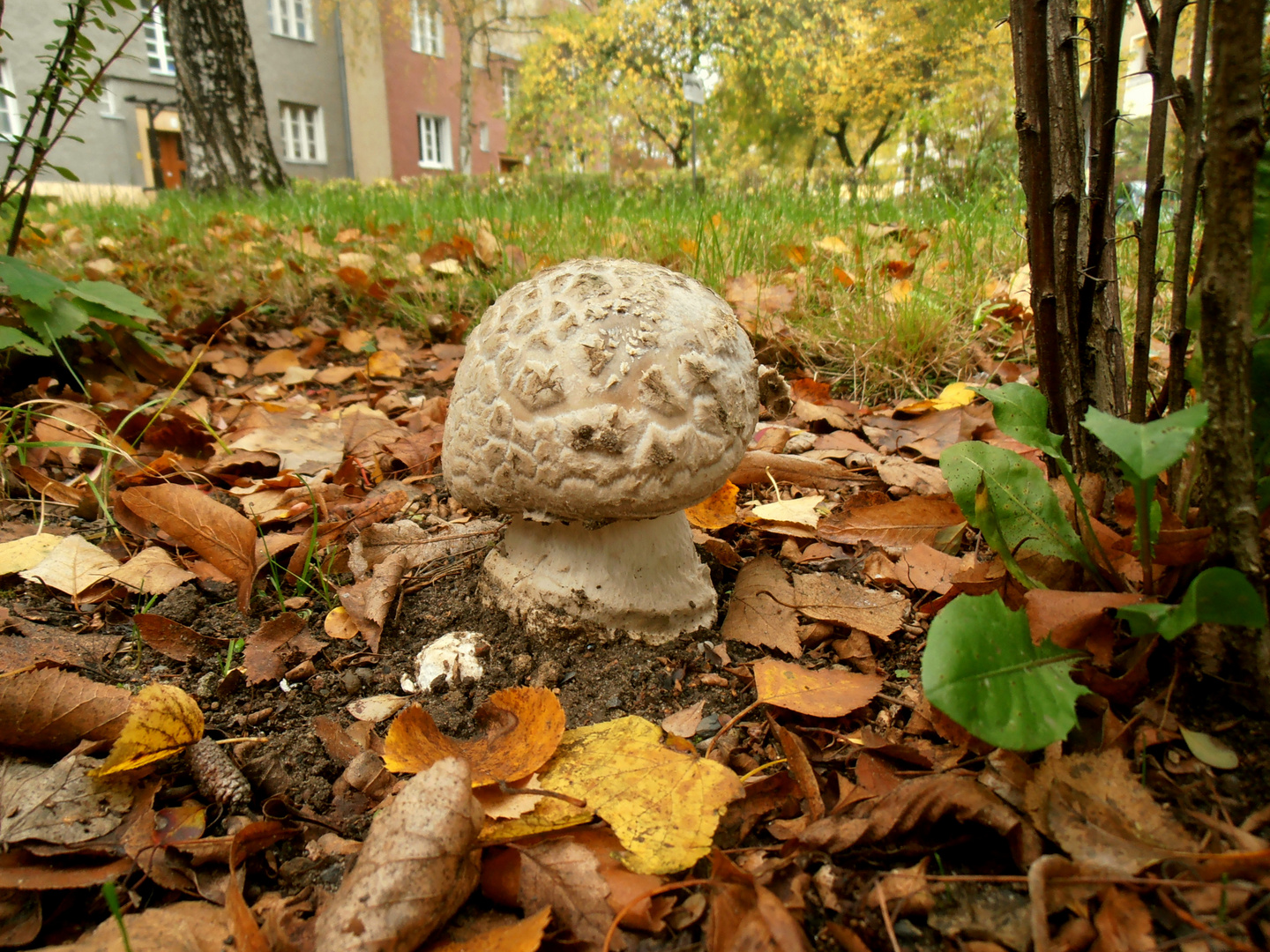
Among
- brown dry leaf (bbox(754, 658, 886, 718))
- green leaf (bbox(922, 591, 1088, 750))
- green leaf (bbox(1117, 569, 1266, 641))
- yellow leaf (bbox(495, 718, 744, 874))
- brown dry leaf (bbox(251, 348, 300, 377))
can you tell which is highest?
brown dry leaf (bbox(251, 348, 300, 377))

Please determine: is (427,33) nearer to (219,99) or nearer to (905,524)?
(219,99)

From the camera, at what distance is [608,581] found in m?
1.79

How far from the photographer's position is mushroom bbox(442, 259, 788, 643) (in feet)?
5.00

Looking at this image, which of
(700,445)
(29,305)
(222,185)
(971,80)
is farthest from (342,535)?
(971,80)

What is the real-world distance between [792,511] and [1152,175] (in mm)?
1175

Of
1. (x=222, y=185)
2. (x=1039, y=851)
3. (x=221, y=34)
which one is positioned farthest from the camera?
(x=222, y=185)

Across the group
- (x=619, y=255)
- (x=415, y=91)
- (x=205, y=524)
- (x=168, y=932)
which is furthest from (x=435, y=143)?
(x=168, y=932)

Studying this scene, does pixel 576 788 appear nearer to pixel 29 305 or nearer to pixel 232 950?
pixel 232 950

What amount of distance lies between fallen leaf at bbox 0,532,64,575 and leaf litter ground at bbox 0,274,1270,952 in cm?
1

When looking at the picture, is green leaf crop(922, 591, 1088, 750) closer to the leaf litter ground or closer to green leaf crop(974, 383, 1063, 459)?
the leaf litter ground

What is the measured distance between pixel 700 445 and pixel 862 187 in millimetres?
7597

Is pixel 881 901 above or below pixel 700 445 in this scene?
below

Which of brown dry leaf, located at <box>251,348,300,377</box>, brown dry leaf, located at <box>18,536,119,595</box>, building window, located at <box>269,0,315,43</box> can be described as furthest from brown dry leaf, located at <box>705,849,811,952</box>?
building window, located at <box>269,0,315,43</box>

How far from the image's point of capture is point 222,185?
8.48 meters
